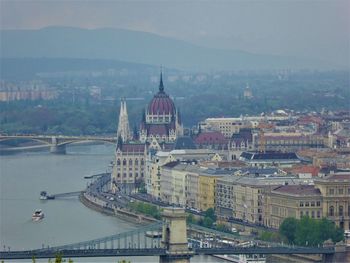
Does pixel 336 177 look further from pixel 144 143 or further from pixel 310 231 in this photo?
pixel 144 143

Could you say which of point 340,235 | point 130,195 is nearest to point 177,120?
point 130,195

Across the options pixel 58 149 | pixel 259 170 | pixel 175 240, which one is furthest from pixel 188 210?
pixel 58 149

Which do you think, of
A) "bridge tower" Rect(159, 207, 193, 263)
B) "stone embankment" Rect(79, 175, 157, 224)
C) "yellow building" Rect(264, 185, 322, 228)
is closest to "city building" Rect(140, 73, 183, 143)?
"stone embankment" Rect(79, 175, 157, 224)

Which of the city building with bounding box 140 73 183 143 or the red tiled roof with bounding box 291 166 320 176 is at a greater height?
the city building with bounding box 140 73 183 143

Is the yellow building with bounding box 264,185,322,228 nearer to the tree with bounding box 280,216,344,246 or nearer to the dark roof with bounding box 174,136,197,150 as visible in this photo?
the tree with bounding box 280,216,344,246

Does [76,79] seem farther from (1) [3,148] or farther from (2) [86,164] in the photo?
(2) [86,164]

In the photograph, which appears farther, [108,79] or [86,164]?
[108,79]
